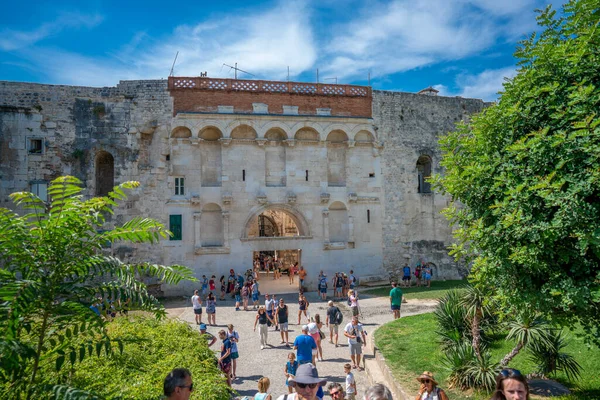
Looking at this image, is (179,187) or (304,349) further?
(179,187)

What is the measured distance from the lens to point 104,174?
21.5 m

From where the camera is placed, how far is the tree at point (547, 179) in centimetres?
554

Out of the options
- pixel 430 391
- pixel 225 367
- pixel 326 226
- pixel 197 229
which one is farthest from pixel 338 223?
pixel 430 391

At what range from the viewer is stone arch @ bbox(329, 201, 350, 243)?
22766mm

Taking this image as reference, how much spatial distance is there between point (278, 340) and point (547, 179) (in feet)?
32.4

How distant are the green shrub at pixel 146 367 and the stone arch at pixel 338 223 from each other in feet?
48.9

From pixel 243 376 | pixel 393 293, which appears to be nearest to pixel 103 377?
pixel 243 376

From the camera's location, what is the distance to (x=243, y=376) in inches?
404

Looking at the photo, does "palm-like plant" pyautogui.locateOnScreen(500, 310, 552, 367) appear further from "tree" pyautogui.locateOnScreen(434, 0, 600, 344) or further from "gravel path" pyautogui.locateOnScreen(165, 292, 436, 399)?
"gravel path" pyautogui.locateOnScreen(165, 292, 436, 399)

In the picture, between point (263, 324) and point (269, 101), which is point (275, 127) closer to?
point (269, 101)

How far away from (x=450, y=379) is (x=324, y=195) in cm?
1446

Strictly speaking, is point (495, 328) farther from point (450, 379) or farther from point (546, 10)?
point (546, 10)

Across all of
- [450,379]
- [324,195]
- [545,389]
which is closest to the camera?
[545,389]

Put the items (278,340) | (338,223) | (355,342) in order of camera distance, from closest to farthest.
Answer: (355,342), (278,340), (338,223)
